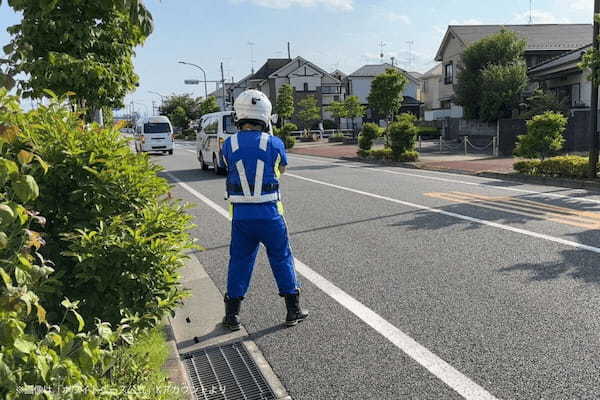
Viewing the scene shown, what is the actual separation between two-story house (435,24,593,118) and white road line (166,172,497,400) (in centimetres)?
3319

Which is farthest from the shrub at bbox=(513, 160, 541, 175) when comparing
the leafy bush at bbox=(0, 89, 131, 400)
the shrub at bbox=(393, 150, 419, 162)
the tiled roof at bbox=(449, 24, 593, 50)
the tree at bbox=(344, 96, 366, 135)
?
the tree at bbox=(344, 96, 366, 135)

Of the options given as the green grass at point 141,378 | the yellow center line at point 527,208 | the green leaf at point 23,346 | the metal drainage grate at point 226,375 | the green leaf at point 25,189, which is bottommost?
the metal drainage grate at point 226,375

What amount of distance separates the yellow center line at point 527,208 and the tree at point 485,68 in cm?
2226

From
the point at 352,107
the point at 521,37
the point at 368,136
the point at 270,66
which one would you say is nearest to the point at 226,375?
the point at 368,136

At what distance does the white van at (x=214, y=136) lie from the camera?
16.8m

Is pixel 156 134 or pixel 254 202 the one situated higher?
pixel 156 134

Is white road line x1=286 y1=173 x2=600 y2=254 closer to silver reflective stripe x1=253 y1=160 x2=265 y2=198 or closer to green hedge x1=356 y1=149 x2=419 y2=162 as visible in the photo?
silver reflective stripe x1=253 y1=160 x2=265 y2=198

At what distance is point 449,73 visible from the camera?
42188 millimetres

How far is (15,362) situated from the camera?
174 cm

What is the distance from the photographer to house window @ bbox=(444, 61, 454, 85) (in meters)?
41.5

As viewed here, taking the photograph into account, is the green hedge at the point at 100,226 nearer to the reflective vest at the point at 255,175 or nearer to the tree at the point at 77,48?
the reflective vest at the point at 255,175

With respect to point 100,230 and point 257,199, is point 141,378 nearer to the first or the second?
point 100,230

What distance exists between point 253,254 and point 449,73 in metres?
41.3

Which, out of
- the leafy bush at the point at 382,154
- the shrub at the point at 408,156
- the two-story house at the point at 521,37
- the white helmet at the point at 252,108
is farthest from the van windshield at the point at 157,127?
the white helmet at the point at 252,108
